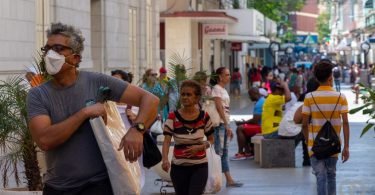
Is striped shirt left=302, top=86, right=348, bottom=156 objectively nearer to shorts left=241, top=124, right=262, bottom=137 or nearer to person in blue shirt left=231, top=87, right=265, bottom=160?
person in blue shirt left=231, top=87, right=265, bottom=160

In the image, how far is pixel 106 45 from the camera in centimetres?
2520

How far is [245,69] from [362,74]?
1314 centimetres

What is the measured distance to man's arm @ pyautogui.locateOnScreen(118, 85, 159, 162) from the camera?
5.42 metres

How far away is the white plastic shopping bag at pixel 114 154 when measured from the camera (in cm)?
548

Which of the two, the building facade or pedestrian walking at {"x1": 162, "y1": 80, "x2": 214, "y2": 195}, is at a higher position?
the building facade

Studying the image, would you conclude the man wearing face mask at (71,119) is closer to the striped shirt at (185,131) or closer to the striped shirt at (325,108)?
the striped shirt at (185,131)

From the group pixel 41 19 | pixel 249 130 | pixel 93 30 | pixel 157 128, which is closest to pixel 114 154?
pixel 157 128

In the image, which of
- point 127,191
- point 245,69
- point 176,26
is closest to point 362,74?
point 245,69

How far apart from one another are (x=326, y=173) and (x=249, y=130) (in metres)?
8.75

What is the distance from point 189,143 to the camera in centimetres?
981

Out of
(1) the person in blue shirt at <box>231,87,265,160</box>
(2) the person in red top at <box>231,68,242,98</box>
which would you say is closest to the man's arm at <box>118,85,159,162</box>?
(1) the person in blue shirt at <box>231,87,265,160</box>

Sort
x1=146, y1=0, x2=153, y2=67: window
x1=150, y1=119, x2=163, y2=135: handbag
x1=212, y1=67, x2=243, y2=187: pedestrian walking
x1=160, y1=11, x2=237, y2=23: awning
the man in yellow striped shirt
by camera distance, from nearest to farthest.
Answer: the man in yellow striped shirt, x1=212, y1=67, x2=243, y2=187: pedestrian walking, x1=150, y1=119, x2=163, y2=135: handbag, x1=146, y1=0, x2=153, y2=67: window, x1=160, y1=11, x2=237, y2=23: awning

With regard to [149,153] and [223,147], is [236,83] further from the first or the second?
[149,153]

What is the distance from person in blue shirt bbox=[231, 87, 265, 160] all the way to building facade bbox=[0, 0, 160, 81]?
4015 mm
